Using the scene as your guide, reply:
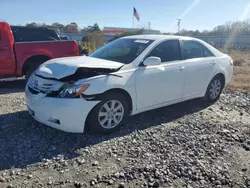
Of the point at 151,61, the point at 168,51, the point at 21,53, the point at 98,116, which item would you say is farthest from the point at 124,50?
the point at 21,53

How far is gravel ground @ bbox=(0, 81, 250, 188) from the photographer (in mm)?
2945

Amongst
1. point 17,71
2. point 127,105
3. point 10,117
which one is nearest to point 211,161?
point 127,105

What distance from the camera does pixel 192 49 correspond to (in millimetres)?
5398

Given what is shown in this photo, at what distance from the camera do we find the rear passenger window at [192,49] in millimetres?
5184

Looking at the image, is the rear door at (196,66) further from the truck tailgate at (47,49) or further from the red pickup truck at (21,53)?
the red pickup truck at (21,53)

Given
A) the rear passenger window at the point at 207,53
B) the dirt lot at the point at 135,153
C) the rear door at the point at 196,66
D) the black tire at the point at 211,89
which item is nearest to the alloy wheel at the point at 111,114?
the dirt lot at the point at 135,153

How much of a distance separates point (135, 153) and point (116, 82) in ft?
3.77

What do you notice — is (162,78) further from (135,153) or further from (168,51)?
(135,153)

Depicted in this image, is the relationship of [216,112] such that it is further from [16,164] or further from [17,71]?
[17,71]

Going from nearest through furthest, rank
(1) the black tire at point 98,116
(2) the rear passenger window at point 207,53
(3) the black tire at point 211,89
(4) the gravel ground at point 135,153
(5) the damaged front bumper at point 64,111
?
(4) the gravel ground at point 135,153 < (5) the damaged front bumper at point 64,111 < (1) the black tire at point 98,116 < (2) the rear passenger window at point 207,53 < (3) the black tire at point 211,89

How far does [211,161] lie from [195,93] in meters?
2.22

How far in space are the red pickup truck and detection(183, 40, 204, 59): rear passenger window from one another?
394cm

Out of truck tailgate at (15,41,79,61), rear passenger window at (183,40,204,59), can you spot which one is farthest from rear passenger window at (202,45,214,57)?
truck tailgate at (15,41,79,61)

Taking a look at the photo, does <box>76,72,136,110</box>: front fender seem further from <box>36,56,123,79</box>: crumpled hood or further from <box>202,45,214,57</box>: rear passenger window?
<box>202,45,214,57</box>: rear passenger window
